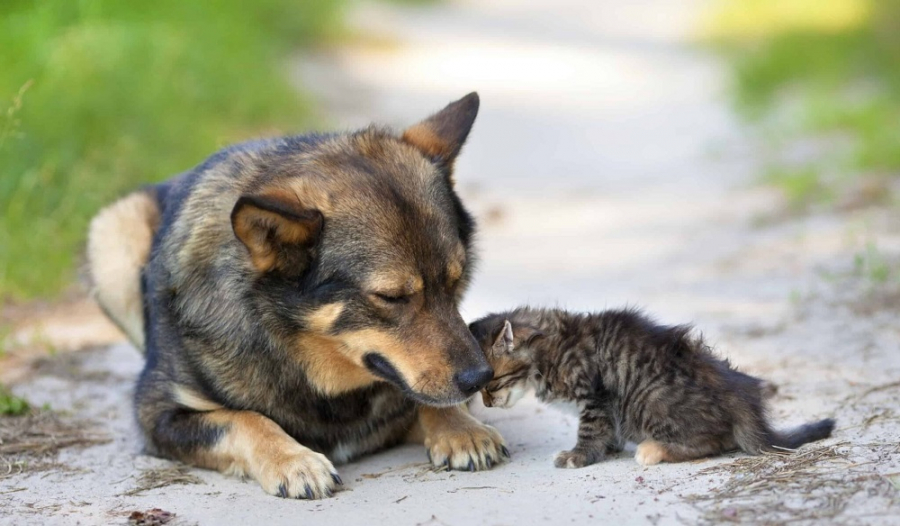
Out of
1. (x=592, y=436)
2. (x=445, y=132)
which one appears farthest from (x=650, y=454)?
(x=445, y=132)

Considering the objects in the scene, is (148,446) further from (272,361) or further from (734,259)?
(734,259)

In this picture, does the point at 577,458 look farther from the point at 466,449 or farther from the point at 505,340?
the point at 505,340

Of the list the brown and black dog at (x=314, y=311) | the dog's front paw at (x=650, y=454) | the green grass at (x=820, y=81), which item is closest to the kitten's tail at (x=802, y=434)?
the dog's front paw at (x=650, y=454)

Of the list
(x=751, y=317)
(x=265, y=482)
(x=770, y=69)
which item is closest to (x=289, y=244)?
(x=265, y=482)

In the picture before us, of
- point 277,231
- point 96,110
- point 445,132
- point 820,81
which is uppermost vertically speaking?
point 820,81

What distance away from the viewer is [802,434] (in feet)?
13.8

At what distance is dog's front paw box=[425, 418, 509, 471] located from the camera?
4.50 metres

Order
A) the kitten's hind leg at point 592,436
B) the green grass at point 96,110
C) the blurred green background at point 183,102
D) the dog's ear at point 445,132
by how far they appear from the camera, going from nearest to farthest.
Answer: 1. the kitten's hind leg at point 592,436
2. the dog's ear at point 445,132
3. the green grass at point 96,110
4. the blurred green background at point 183,102

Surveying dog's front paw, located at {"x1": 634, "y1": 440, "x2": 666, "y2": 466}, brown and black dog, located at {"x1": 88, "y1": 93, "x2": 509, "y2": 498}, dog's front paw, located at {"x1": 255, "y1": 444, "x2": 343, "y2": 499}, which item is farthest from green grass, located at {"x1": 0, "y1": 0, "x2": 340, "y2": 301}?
dog's front paw, located at {"x1": 634, "y1": 440, "x2": 666, "y2": 466}

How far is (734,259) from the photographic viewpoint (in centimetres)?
778

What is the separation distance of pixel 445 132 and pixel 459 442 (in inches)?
56.2

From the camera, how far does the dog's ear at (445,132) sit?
15.9 ft

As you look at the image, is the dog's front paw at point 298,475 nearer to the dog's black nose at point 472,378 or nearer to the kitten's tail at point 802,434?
the dog's black nose at point 472,378

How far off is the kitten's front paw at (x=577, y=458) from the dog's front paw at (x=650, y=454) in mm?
195
